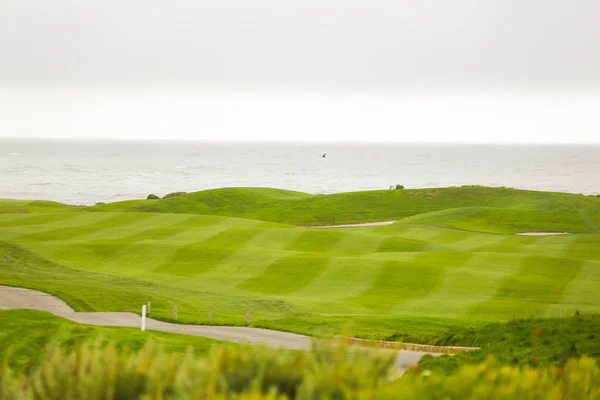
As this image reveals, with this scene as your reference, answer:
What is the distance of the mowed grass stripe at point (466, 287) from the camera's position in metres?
31.4

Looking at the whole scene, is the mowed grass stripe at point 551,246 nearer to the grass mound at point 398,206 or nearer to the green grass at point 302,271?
the green grass at point 302,271

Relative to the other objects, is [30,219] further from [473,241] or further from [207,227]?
[473,241]

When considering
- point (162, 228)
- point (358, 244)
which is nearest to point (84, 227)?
point (162, 228)

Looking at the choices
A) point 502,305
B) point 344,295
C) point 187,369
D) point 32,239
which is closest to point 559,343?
point 187,369

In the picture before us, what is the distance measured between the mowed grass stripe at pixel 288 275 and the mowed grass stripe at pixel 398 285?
10.9 ft

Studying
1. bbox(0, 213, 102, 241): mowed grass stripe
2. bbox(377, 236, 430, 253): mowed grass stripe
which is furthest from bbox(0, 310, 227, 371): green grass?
bbox(0, 213, 102, 241): mowed grass stripe

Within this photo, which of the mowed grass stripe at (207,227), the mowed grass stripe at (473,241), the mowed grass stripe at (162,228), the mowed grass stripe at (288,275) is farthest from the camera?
the mowed grass stripe at (473,241)

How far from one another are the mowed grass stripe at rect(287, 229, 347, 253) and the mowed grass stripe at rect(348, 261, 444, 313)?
9640 millimetres

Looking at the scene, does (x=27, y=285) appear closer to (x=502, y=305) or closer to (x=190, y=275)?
(x=190, y=275)

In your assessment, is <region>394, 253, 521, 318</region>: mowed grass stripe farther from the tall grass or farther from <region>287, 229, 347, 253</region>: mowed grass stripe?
the tall grass

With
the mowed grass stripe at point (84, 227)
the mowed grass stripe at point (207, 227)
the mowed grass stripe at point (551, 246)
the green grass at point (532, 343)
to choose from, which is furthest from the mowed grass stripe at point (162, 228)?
the green grass at point (532, 343)

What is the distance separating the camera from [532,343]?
16312 mm

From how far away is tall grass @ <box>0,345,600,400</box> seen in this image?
6.99 m

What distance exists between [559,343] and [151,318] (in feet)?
53.3
